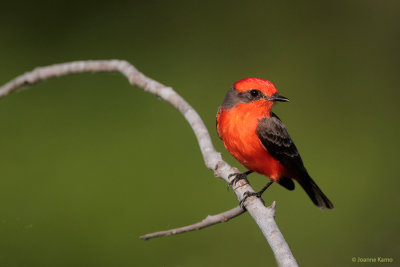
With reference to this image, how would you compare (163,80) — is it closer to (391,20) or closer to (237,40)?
(237,40)

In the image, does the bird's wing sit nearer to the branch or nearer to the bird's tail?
the bird's tail

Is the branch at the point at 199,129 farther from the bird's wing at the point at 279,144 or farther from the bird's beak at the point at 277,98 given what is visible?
the bird's beak at the point at 277,98

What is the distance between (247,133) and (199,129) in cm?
46

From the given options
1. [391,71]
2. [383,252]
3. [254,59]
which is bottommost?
[383,252]

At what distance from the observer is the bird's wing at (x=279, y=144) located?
3877 mm

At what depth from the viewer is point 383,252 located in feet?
15.9

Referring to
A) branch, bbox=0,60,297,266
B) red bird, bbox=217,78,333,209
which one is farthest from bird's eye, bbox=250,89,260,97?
branch, bbox=0,60,297,266

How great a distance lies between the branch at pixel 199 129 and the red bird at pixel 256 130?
13.3 inches

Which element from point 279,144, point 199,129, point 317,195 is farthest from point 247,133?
point 317,195

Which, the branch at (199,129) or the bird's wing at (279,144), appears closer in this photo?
the branch at (199,129)

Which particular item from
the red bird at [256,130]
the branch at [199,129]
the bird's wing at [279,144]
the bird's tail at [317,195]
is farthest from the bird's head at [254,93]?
the bird's tail at [317,195]

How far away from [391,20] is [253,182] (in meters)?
3.33

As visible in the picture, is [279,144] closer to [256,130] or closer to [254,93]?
[256,130]

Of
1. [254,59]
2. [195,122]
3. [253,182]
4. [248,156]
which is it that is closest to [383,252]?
[253,182]
